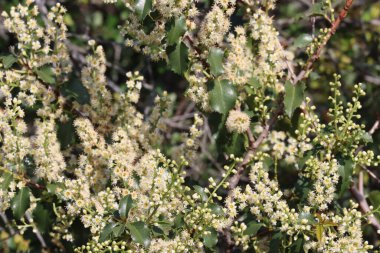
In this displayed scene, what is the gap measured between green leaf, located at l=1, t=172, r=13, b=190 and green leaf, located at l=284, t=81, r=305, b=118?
102cm

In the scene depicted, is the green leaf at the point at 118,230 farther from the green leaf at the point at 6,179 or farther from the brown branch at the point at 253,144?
the brown branch at the point at 253,144

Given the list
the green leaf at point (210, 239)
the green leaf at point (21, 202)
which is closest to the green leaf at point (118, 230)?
the green leaf at point (210, 239)

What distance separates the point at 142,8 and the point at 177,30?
145 mm

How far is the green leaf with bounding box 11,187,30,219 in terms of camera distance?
2.35 meters

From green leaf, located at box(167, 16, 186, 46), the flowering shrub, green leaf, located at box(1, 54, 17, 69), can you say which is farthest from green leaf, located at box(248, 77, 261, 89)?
green leaf, located at box(1, 54, 17, 69)

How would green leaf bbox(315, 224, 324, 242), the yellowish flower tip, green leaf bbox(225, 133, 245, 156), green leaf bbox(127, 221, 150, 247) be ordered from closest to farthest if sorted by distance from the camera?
green leaf bbox(127, 221, 150, 247), green leaf bbox(315, 224, 324, 242), the yellowish flower tip, green leaf bbox(225, 133, 245, 156)

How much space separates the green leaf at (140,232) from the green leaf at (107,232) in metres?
0.06

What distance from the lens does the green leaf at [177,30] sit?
2322 mm

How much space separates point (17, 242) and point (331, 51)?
247 cm

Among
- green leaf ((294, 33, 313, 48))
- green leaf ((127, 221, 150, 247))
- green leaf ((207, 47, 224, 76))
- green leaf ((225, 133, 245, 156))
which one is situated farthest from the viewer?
green leaf ((294, 33, 313, 48))

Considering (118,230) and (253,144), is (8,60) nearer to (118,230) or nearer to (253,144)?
(118,230)

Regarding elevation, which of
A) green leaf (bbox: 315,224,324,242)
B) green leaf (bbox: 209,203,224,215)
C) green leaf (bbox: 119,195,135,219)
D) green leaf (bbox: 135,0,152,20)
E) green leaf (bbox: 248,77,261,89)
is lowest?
green leaf (bbox: 315,224,324,242)

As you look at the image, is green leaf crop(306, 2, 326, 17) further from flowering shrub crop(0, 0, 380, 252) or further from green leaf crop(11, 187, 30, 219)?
green leaf crop(11, 187, 30, 219)

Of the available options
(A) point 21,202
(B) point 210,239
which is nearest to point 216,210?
(B) point 210,239
